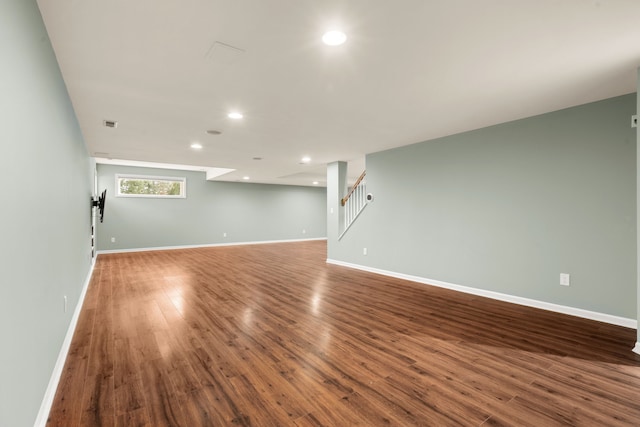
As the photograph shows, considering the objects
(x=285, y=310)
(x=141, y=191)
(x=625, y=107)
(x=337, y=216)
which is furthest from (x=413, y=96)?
(x=141, y=191)

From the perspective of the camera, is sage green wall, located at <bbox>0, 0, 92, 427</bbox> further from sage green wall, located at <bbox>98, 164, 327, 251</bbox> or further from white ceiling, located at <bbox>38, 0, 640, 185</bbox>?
sage green wall, located at <bbox>98, 164, 327, 251</bbox>

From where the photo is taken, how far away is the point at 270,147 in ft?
17.2

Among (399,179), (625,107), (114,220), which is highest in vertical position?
(625,107)

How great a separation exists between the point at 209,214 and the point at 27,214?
357 inches

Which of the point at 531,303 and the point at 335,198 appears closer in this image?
the point at 531,303

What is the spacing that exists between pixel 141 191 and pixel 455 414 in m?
9.71

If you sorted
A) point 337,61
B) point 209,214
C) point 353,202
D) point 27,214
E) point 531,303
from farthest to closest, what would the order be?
1. point 209,214
2. point 353,202
3. point 531,303
4. point 337,61
5. point 27,214

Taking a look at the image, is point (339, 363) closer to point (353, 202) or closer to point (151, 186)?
point (353, 202)

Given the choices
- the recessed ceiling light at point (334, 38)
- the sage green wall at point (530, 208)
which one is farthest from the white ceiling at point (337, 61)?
the sage green wall at point (530, 208)

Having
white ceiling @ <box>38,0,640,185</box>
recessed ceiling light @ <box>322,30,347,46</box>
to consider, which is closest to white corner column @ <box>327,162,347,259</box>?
white ceiling @ <box>38,0,640,185</box>

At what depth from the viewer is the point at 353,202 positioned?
6508 mm

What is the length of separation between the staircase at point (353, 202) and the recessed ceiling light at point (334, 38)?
425cm

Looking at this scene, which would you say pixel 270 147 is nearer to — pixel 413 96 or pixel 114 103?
pixel 114 103

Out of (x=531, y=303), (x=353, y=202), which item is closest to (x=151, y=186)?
(x=353, y=202)
